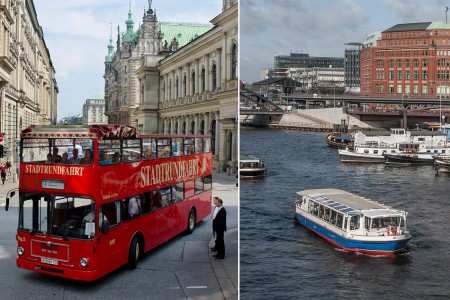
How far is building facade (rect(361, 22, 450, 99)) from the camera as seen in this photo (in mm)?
13298

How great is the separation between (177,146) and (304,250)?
3.70m

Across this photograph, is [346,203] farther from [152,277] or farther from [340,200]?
[152,277]

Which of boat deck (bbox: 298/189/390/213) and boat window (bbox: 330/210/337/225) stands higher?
boat deck (bbox: 298/189/390/213)

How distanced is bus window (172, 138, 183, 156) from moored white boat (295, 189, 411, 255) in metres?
3.09

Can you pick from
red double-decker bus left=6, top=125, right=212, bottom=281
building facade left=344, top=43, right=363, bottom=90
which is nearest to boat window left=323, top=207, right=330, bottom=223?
red double-decker bus left=6, top=125, right=212, bottom=281

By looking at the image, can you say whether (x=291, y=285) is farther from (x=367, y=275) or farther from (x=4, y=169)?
(x=4, y=169)

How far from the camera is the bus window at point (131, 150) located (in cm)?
465

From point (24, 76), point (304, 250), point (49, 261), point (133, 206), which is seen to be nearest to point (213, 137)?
point (133, 206)

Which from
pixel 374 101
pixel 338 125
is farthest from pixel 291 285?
pixel 374 101

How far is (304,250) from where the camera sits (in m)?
8.57

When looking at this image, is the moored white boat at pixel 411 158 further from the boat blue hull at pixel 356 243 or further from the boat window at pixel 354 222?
the boat window at pixel 354 222

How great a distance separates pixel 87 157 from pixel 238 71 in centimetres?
145

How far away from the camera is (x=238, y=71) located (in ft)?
11.3

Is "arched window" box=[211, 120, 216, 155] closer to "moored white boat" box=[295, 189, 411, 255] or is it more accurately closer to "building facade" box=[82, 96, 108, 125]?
"building facade" box=[82, 96, 108, 125]
